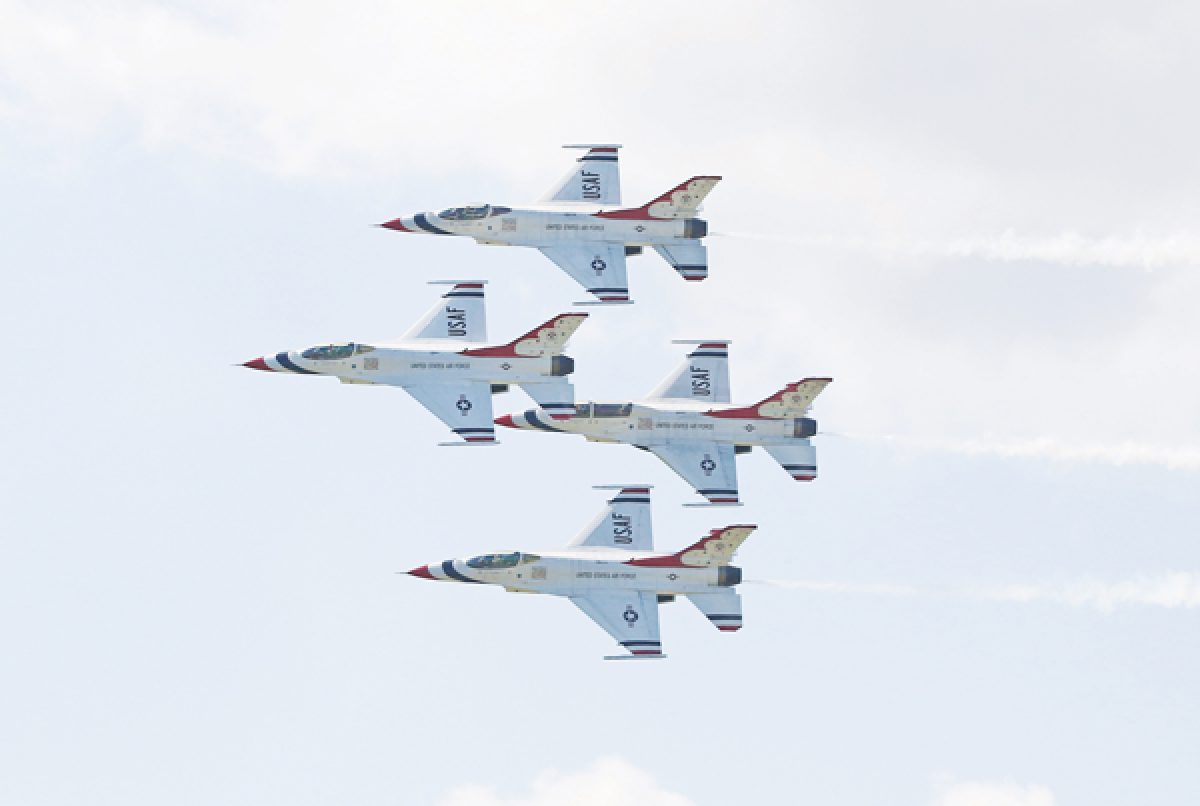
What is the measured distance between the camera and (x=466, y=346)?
5433 inches

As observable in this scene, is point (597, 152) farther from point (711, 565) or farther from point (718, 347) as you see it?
point (711, 565)

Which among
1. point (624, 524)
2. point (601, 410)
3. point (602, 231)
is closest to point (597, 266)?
point (602, 231)

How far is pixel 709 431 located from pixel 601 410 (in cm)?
451

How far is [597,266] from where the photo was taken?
457 feet

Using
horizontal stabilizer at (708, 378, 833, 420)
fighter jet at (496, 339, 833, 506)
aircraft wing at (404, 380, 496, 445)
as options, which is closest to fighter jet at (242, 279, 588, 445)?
aircraft wing at (404, 380, 496, 445)

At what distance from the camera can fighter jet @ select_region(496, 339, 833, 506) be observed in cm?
13688

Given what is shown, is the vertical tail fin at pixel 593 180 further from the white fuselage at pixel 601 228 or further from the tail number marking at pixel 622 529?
the tail number marking at pixel 622 529

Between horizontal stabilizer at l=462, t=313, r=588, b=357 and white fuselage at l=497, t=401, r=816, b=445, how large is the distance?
2.73 m

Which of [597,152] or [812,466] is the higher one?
[597,152]

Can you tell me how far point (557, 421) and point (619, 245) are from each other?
7.95 m

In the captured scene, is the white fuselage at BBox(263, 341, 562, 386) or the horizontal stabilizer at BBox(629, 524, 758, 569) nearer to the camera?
the horizontal stabilizer at BBox(629, 524, 758, 569)

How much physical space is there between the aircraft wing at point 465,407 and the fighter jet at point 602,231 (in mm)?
6077

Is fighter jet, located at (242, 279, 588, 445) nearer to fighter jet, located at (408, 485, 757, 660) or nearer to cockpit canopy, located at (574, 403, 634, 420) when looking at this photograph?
cockpit canopy, located at (574, 403, 634, 420)

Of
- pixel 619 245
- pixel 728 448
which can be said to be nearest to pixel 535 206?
pixel 619 245
